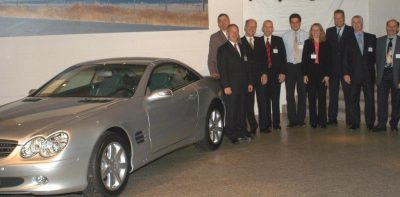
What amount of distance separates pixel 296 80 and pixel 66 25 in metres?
4.17

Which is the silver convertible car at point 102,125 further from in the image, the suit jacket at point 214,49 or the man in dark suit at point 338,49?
the man in dark suit at point 338,49

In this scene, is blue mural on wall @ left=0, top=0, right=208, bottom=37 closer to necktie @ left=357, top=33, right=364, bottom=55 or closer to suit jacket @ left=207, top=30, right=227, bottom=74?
suit jacket @ left=207, top=30, right=227, bottom=74

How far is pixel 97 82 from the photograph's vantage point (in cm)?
653

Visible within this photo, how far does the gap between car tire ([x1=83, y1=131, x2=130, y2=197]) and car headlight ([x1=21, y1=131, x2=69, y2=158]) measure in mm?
342

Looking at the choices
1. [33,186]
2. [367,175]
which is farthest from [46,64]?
[367,175]

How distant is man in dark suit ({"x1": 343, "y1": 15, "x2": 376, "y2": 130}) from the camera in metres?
9.02

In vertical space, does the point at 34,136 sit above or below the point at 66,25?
below

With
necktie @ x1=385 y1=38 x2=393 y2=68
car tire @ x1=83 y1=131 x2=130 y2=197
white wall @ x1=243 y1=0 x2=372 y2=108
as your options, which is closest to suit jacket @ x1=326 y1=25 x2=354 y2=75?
necktie @ x1=385 y1=38 x2=393 y2=68

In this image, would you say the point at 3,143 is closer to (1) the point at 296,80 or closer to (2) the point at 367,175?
(2) the point at 367,175

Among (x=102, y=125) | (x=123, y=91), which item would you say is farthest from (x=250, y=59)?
(x=102, y=125)

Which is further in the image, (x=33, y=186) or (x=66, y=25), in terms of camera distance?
(x=66, y=25)

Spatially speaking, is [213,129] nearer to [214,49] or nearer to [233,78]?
[233,78]

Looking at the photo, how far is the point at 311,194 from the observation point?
5488mm

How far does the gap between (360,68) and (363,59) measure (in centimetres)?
16
